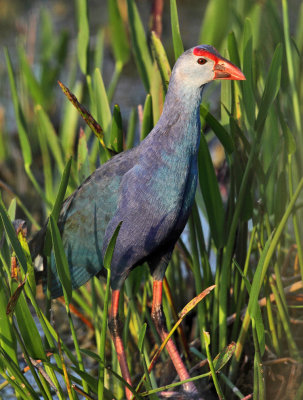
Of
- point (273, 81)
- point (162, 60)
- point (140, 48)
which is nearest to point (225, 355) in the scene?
point (273, 81)

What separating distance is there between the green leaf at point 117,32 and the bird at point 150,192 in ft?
2.61

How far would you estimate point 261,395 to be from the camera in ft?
5.51

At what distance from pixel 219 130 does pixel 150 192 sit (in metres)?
0.26

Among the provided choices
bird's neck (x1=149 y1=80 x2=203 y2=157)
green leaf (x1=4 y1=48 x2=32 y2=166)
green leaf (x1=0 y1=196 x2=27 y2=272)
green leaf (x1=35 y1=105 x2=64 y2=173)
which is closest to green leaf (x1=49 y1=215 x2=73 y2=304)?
green leaf (x1=0 y1=196 x2=27 y2=272)

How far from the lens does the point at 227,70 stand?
1.73 meters

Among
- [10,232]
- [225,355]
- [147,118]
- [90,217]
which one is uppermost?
[147,118]

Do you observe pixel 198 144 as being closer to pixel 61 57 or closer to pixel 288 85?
pixel 288 85

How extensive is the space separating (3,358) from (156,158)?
60 cm

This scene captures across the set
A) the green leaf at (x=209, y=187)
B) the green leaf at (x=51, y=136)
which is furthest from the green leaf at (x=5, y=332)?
the green leaf at (x=51, y=136)

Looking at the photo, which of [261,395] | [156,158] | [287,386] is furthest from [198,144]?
[287,386]

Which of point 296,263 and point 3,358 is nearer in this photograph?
point 3,358

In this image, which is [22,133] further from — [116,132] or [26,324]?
[26,324]

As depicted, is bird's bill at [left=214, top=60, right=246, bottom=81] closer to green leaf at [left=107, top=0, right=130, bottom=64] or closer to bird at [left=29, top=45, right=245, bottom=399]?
bird at [left=29, top=45, right=245, bottom=399]

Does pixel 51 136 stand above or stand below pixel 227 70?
below
